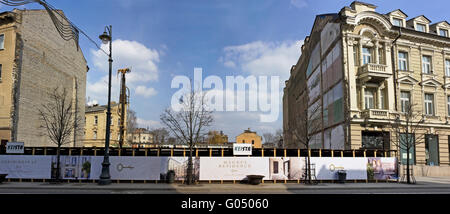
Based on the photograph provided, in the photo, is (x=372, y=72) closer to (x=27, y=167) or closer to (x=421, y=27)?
(x=421, y=27)

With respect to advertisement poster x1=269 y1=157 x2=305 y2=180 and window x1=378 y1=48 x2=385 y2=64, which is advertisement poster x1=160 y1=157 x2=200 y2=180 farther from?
window x1=378 y1=48 x2=385 y2=64

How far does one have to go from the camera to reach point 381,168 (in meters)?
19.8

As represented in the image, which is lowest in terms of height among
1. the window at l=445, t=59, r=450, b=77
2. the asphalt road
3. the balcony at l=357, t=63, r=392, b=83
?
the asphalt road

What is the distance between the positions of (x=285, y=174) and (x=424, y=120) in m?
17.6

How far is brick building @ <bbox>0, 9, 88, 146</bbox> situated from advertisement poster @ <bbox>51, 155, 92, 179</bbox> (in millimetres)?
10868

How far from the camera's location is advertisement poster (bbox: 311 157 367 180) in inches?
749

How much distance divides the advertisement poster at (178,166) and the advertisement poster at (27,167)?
7.41 m

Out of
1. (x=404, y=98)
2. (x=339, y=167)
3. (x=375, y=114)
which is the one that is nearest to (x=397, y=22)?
(x=404, y=98)

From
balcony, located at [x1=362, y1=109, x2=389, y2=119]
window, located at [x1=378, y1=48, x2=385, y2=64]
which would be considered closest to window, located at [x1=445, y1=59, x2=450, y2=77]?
window, located at [x1=378, y1=48, x2=385, y2=64]

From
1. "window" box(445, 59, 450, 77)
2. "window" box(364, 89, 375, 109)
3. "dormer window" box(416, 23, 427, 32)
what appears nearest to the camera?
"window" box(364, 89, 375, 109)

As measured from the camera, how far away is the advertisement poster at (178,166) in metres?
18.2

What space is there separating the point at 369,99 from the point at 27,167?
28245 millimetres

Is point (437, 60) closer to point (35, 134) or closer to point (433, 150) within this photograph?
point (433, 150)

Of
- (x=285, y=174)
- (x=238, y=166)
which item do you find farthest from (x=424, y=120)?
(x=238, y=166)
